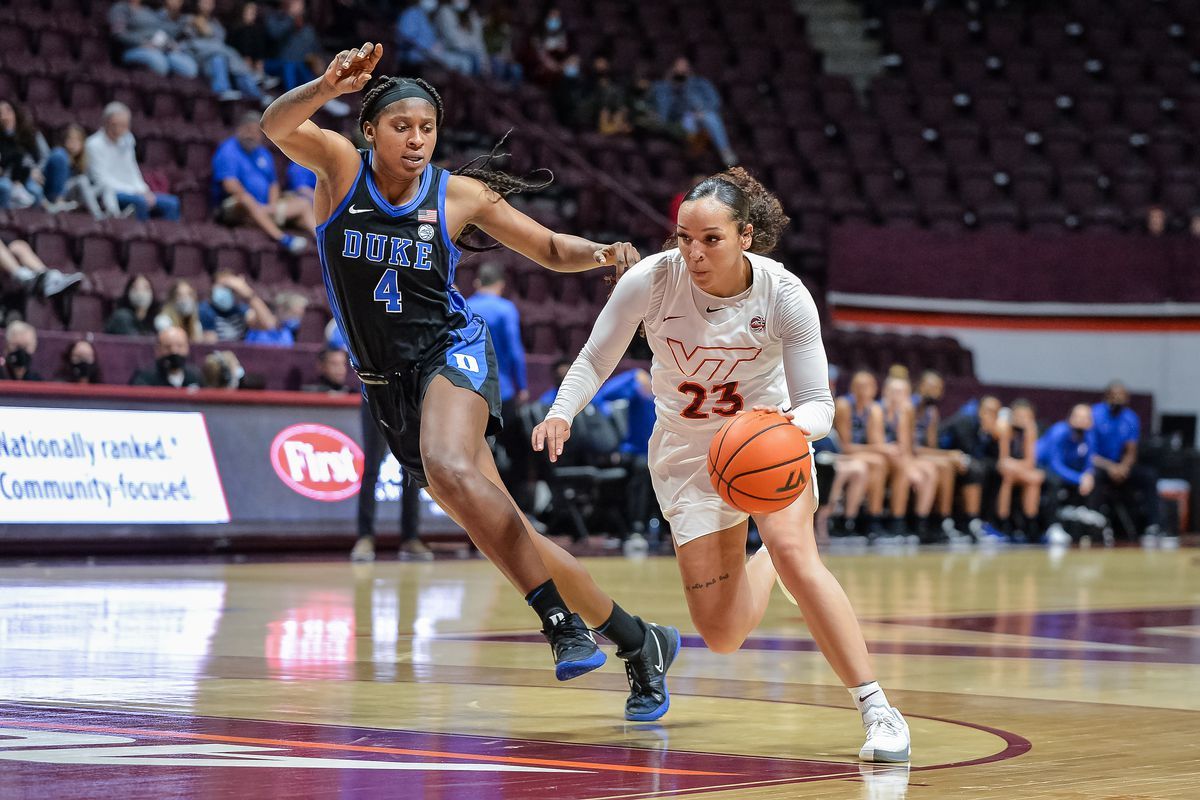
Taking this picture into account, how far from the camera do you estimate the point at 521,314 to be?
15.8 metres

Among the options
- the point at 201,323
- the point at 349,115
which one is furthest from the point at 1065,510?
the point at 201,323

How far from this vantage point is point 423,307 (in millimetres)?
5051

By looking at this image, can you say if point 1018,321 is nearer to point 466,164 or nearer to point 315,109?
point 466,164

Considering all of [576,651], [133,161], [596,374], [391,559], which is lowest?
[391,559]

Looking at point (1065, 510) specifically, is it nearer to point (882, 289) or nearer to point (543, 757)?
point (882, 289)

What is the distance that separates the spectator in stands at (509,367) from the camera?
1165 cm

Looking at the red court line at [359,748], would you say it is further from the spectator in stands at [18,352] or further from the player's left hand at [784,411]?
the spectator in stands at [18,352]

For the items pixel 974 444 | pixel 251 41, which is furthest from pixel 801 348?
pixel 974 444

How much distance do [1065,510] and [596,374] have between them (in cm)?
1421

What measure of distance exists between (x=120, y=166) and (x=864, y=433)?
712 cm

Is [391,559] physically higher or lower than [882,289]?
lower

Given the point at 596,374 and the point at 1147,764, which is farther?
the point at 596,374

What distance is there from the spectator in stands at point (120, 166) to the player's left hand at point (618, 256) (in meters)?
9.36

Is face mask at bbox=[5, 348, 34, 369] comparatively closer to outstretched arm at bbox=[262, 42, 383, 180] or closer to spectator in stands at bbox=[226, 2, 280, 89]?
spectator in stands at bbox=[226, 2, 280, 89]
